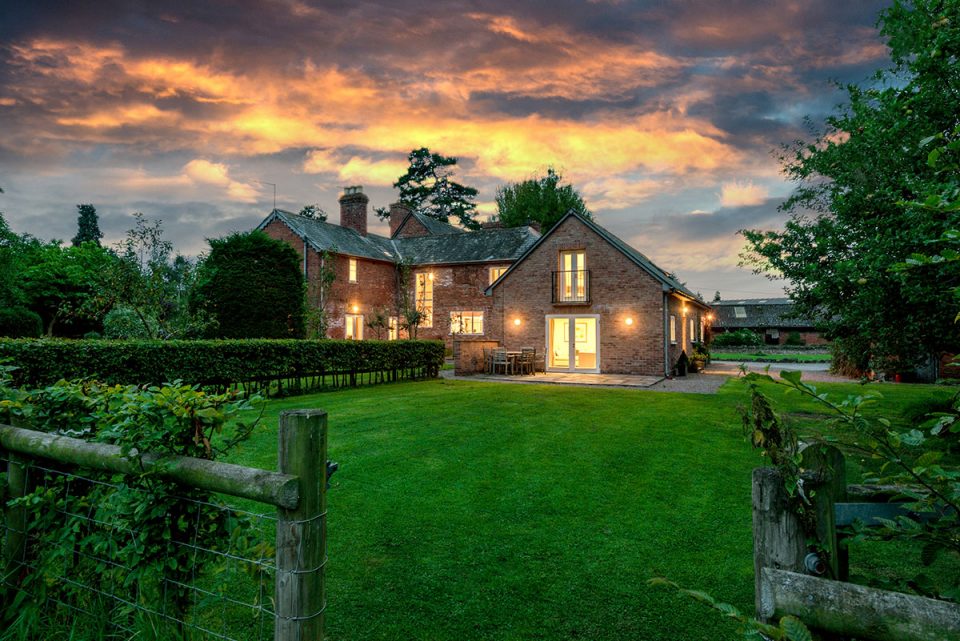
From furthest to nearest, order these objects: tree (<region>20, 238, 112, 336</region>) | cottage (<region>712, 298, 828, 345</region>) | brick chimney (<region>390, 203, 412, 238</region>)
→ cottage (<region>712, 298, 828, 345</region>) < brick chimney (<region>390, 203, 412, 238</region>) < tree (<region>20, 238, 112, 336</region>)

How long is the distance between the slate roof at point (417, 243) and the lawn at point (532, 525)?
21.1 metres

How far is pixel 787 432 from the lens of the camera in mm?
1762

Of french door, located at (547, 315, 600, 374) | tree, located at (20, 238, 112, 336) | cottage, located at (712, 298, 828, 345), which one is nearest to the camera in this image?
french door, located at (547, 315, 600, 374)

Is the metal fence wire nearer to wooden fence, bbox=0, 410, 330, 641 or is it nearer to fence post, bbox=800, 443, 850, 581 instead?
wooden fence, bbox=0, 410, 330, 641

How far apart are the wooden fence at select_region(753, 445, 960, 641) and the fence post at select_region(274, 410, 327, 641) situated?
1.68 metres

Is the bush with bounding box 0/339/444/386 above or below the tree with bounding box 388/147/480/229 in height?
below

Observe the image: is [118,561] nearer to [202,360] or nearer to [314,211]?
[202,360]

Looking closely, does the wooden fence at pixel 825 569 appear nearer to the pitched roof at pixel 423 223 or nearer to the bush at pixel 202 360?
the bush at pixel 202 360

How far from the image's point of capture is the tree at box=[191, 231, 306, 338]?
807 inches

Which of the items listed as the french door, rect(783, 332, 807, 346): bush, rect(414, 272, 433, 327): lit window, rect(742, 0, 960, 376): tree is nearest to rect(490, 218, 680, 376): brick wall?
the french door

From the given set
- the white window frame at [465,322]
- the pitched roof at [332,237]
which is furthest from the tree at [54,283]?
the white window frame at [465,322]

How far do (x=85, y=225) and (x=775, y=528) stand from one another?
3171 inches

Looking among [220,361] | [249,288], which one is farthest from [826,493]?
[249,288]

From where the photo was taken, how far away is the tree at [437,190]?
59250 mm
